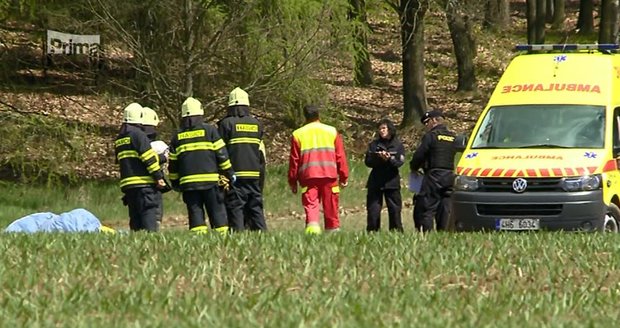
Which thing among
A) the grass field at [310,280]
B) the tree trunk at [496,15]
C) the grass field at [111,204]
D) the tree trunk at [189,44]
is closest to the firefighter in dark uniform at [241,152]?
the grass field at [310,280]

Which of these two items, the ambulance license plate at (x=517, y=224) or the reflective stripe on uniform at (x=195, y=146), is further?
the reflective stripe on uniform at (x=195, y=146)

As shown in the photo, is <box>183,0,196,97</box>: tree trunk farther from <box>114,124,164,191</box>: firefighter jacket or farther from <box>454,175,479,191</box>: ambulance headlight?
<box>454,175,479,191</box>: ambulance headlight

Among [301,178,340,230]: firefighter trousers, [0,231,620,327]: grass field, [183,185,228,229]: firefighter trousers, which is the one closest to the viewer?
[0,231,620,327]: grass field

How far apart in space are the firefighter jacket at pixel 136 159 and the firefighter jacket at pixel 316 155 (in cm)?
194

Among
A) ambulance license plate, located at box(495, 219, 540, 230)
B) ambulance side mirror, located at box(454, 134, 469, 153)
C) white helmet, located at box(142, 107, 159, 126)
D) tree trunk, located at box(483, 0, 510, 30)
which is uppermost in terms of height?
tree trunk, located at box(483, 0, 510, 30)

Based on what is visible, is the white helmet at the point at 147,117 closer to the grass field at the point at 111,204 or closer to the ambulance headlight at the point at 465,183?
the ambulance headlight at the point at 465,183

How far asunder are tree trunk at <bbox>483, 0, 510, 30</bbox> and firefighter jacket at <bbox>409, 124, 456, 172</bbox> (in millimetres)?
25794

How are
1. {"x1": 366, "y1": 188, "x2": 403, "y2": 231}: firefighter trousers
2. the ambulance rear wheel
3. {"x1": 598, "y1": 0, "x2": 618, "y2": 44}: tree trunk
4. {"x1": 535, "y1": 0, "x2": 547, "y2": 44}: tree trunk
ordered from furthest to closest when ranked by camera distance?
{"x1": 535, "y1": 0, "x2": 547, "y2": 44}: tree trunk
{"x1": 598, "y1": 0, "x2": 618, "y2": 44}: tree trunk
{"x1": 366, "y1": 188, "x2": 403, "y2": 231}: firefighter trousers
the ambulance rear wheel

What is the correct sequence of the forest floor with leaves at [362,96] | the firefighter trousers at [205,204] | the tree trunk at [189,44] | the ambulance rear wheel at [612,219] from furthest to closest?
the forest floor with leaves at [362,96], the tree trunk at [189,44], the firefighter trousers at [205,204], the ambulance rear wheel at [612,219]

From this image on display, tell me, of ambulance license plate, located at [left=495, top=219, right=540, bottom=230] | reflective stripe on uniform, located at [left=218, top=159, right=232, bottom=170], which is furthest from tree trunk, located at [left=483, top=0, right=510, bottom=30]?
reflective stripe on uniform, located at [left=218, top=159, right=232, bottom=170]

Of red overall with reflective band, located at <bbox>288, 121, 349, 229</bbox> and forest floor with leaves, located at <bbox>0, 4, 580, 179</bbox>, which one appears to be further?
forest floor with leaves, located at <bbox>0, 4, 580, 179</bbox>

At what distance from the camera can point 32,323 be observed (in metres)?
7.98

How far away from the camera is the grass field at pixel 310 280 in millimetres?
8242

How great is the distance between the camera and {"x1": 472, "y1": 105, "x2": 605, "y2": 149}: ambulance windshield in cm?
1605
